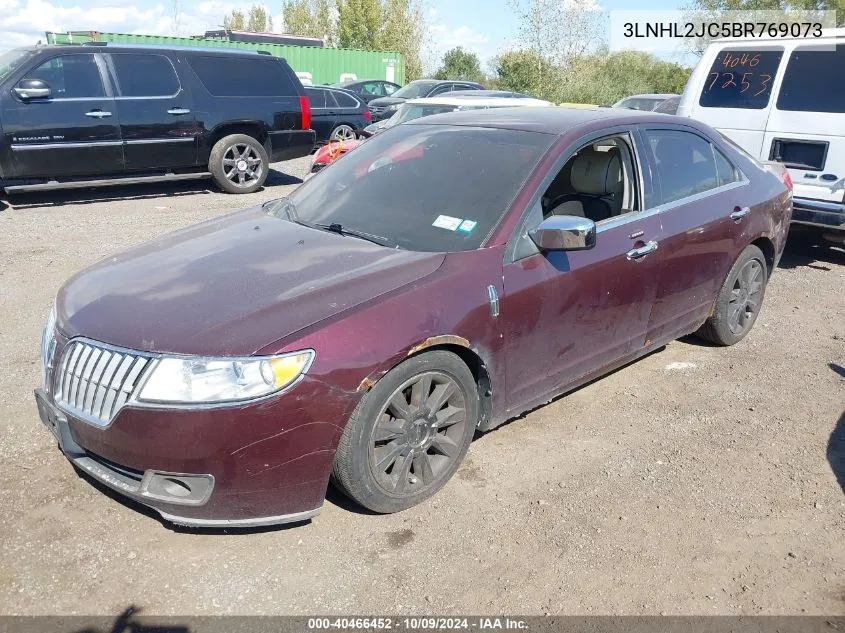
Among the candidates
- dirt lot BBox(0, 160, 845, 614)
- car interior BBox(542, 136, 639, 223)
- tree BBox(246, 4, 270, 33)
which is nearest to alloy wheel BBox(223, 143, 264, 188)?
dirt lot BBox(0, 160, 845, 614)

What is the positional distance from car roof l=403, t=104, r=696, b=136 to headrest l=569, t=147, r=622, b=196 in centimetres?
20

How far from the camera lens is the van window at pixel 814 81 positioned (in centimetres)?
676

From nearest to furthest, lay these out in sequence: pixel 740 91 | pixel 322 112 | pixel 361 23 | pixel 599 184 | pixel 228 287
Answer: pixel 228 287 < pixel 599 184 < pixel 740 91 < pixel 322 112 < pixel 361 23

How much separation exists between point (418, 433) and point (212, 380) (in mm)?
945

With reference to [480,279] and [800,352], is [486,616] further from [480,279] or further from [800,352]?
[800,352]

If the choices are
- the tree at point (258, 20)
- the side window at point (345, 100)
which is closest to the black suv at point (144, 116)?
the side window at point (345, 100)

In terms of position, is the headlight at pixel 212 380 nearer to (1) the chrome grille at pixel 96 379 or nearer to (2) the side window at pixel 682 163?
(1) the chrome grille at pixel 96 379

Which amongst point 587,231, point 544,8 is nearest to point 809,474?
point 587,231

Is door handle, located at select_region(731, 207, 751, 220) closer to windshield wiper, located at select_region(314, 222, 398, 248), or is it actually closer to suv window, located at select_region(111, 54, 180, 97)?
windshield wiper, located at select_region(314, 222, 398, 248)

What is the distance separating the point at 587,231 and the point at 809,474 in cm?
169

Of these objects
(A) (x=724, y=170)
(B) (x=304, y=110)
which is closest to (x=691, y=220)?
(A) (x=724, y=170)

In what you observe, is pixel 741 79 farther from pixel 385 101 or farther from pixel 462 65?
pixel 462 65

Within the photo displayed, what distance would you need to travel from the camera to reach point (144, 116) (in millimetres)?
9477

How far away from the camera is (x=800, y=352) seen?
529cm
